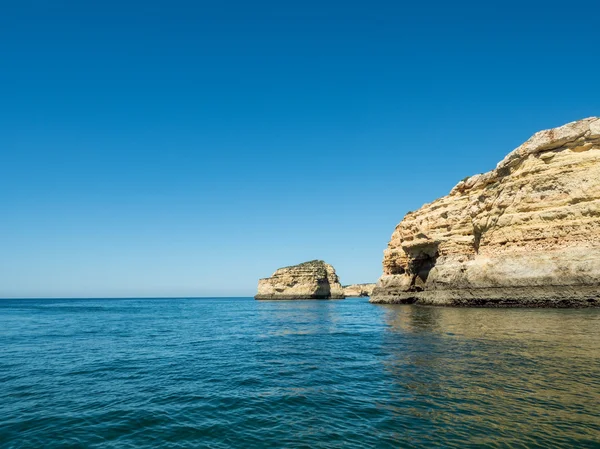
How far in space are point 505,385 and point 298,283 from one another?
122283mm

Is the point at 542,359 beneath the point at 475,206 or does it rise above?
beneath

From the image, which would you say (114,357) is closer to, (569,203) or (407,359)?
(407,359)

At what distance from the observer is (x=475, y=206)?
50656mm

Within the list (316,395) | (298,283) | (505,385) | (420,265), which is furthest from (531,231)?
(298,283)

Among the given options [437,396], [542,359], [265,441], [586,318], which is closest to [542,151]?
[586,318]

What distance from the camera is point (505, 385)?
1156 cm

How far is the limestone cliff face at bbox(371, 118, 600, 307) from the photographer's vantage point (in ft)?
121

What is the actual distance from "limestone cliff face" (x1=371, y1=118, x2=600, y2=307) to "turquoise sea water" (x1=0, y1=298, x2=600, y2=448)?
18.8 metres

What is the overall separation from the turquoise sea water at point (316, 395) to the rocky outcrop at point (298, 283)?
111 meters

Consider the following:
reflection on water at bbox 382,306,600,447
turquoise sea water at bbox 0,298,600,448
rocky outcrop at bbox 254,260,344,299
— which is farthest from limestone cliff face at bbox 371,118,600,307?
rocky outcrop at bbox 254,260,344,299

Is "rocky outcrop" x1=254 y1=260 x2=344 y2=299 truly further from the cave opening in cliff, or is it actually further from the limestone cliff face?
the limestone cliff face

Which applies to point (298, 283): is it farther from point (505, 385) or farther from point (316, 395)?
point (505, 385)

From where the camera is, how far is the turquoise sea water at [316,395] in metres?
8.42

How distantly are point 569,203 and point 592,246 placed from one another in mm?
5314
